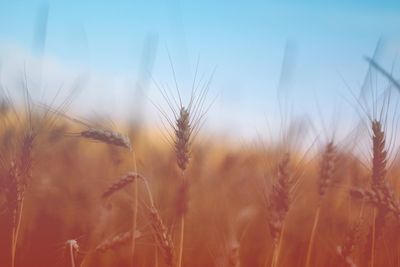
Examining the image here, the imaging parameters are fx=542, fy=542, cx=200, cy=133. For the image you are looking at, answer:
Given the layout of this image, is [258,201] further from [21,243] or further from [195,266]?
[21,243]

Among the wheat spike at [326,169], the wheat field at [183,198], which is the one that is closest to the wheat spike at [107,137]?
the wheat field at [183,198]

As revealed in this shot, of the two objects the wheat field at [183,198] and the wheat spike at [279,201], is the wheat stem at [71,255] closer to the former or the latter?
the wheat field at [183,198]

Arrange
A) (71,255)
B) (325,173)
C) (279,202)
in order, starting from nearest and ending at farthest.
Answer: (71,255)
(279,202)
(325,173)

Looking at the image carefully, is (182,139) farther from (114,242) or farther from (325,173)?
(325,173)

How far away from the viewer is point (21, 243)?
5.41 ft

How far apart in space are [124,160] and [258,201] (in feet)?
1.63

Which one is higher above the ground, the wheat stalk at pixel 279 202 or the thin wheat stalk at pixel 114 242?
the wheat stalk at pixel 279 202

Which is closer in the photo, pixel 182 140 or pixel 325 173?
pixel 182 140

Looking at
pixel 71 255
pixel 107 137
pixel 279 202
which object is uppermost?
pixel 107 137

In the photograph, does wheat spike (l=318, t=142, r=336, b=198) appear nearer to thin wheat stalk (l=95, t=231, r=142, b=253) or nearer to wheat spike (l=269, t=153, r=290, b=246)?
wheat spike (l=269, t=153, r=290, b=246)

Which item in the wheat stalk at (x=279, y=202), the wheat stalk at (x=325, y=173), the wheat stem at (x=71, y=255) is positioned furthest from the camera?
the wheat stalk at (x=325, y=173)

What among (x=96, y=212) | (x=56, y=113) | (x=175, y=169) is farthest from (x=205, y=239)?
(x=56, y=113)

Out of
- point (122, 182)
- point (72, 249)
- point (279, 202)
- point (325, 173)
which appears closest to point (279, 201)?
point (279, 202)

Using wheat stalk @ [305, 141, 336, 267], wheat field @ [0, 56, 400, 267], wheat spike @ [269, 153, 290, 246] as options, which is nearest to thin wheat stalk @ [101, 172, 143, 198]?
wheat field @ [0, 56, 400, 267]
